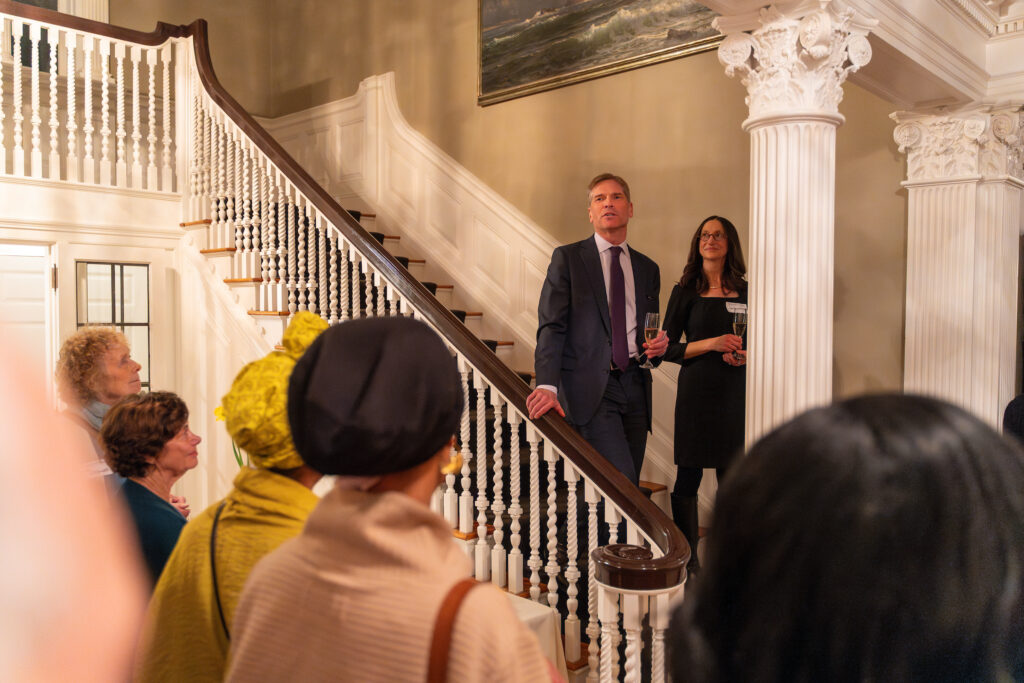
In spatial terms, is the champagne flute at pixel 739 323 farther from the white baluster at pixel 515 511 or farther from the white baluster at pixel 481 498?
the white baluster at pixel 481 498

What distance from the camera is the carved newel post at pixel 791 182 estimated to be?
7.68 ft

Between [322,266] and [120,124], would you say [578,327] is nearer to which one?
[322,266]

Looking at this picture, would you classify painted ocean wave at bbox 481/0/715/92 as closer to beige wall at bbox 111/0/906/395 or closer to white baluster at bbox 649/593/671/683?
beige wall at bbox 111/0/906/395

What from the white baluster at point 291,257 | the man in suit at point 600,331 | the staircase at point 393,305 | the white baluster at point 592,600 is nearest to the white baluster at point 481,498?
the staircase at point 393,305

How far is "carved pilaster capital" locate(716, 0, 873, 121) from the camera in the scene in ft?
7.53

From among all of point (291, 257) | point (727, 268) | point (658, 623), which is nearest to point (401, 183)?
point (291, 257)

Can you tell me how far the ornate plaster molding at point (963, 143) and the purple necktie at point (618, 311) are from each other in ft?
5.64

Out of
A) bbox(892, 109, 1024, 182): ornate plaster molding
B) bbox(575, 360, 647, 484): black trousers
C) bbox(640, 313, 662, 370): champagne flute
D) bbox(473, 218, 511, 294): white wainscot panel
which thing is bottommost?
bbox(575, 360, 647, 484): black trousers

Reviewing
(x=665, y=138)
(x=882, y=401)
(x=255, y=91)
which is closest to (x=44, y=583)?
(x=882, y=401)

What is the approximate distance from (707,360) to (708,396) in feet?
0.49

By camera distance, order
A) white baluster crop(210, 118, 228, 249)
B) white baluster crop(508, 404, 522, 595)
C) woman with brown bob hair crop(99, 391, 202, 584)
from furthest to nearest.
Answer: white baluster crop(210, 118, 228, 249) < white baluster crop(508, 404, 522, 595) < woman with brown bob hair crop(99, 391, 202, 584)

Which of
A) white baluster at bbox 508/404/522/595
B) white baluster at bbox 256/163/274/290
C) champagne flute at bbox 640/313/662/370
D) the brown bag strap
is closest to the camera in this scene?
the brown bag strap

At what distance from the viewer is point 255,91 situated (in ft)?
24.0

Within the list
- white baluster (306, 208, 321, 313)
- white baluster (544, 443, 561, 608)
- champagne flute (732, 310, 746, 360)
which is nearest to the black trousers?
white baluster (544, 443, 561, 608)
